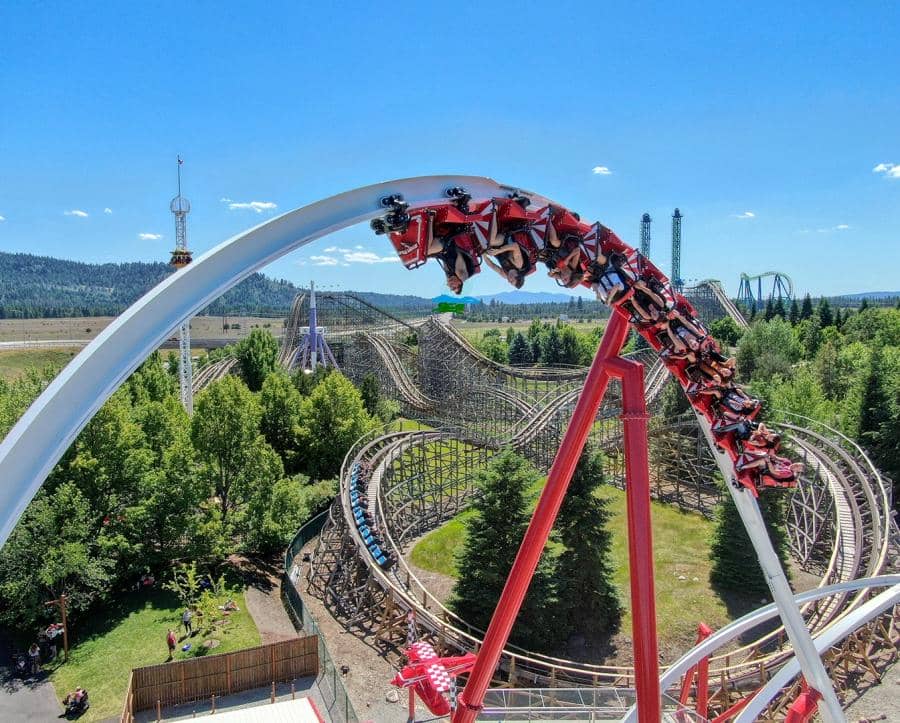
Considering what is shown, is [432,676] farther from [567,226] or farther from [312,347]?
[312,347]

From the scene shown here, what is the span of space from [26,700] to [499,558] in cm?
1154

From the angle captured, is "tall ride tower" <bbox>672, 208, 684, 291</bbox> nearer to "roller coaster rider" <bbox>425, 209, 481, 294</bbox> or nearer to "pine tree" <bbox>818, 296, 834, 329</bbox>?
"pine tree" <bbox>818, 296, 834, 329</bbox>

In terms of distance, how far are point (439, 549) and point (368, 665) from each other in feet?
25.8

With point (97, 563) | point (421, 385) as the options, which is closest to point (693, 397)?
point (97, 563)

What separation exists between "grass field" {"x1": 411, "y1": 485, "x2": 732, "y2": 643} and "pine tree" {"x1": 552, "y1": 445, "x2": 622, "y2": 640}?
2.15ft

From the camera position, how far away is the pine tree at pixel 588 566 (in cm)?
1738

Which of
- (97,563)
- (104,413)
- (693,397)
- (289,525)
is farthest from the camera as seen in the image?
(289,525)

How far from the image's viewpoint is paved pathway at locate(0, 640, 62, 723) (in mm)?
13477

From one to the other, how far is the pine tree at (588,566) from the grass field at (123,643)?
A: 347 inches

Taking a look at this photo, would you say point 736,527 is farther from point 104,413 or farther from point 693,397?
point 104,413

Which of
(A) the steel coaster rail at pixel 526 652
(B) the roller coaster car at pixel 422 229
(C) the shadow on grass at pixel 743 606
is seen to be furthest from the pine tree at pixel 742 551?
(B) the roller coaster car at pixel 422 229

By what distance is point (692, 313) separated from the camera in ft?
23.0

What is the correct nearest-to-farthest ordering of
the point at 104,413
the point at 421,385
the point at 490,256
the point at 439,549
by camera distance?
the point at 490,256 < the point at 104,413 < the point at 439,549 < the point at 421,385

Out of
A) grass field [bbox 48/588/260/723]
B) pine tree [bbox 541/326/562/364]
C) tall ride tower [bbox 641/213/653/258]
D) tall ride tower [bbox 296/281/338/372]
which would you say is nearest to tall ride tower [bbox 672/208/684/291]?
tall ride tower [bbox 641/213/653/258]
